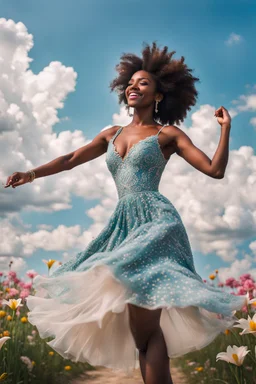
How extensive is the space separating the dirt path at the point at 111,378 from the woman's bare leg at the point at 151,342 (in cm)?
295

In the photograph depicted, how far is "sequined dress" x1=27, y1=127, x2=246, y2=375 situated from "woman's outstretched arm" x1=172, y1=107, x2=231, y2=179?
21cm

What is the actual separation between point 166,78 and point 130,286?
2.10 m

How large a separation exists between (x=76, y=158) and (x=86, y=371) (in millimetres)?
3293

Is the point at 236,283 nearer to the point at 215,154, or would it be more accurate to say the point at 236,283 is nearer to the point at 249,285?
the point at 249,285

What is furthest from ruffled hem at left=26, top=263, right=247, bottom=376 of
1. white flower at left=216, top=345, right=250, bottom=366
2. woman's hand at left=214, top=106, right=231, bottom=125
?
woman's hand at left=214, top=106, right=231, bottom=125

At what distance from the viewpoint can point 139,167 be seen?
11.5 feet

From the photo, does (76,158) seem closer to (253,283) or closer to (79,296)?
(79,296)

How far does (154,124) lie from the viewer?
3859 millimetres

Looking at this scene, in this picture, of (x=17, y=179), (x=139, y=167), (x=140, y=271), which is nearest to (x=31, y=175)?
(x=17, y=179)

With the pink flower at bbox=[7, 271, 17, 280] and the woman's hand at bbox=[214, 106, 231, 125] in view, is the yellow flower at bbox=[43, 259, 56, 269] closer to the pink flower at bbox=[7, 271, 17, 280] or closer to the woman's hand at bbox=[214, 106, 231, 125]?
the pink flower at bbox=[7, 271, 17, 280]

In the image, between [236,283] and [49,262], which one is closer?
[49,262]

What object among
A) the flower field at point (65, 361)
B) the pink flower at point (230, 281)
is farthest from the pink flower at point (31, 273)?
the pink flower at point (230, 281)

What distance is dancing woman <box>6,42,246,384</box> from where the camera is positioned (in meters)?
2.66

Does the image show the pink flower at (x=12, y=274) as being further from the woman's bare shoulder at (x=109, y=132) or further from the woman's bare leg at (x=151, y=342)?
the woman's bare leg at (x=151, y=342)
